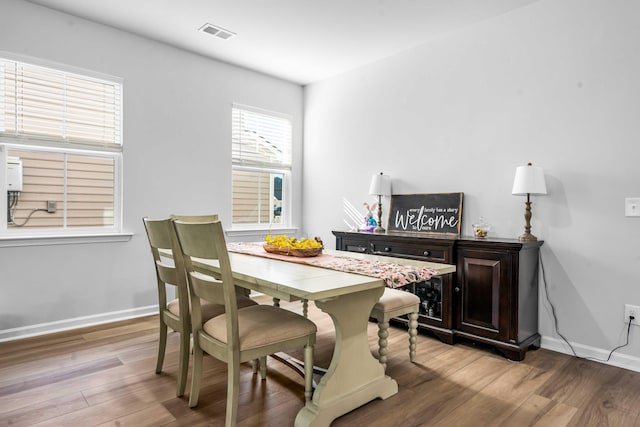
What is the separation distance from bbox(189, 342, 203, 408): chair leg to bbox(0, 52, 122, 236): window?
2.06 m

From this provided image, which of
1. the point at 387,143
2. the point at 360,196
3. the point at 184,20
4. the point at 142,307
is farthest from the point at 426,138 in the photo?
the point at 142,307

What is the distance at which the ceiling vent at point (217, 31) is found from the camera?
11.1 feet

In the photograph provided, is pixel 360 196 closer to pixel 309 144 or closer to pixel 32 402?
pixel 309 144

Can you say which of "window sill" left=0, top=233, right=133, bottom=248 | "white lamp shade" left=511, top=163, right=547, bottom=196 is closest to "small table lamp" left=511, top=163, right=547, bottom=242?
"white lamp shade" left=511, top=163, right=547, bottom=196

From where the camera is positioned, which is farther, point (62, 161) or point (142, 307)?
point (142, 307)

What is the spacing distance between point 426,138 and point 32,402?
3434 mm

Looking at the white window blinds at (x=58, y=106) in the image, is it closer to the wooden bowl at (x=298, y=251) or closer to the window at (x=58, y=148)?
the window at (x=58, y=148)

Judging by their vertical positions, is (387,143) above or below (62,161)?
above

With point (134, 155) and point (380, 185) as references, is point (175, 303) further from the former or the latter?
point (380, 185)

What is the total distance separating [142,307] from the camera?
3.63m

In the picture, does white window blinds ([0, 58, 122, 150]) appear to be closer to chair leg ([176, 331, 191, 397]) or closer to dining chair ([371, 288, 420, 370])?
chair leg ([176, 331, 191, 397])

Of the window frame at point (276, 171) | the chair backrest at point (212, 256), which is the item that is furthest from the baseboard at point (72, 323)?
the chair backrest at point (212, 256)

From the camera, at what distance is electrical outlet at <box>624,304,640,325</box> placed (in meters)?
2.49

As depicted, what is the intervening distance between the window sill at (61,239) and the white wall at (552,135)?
267 centimetres
